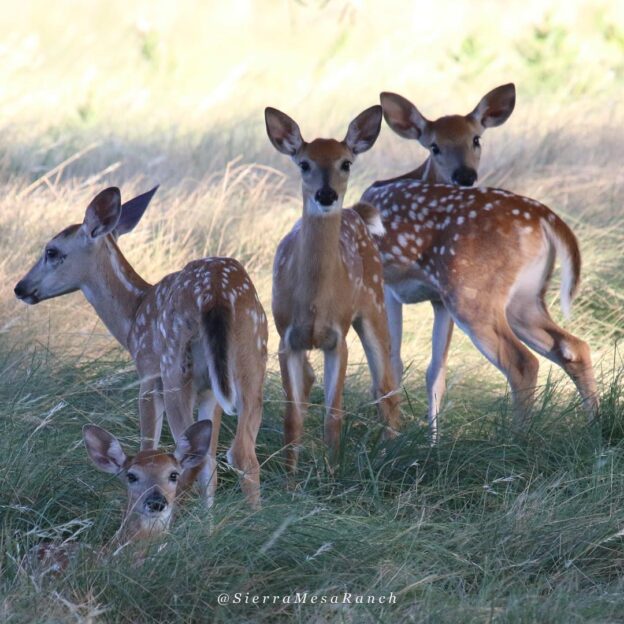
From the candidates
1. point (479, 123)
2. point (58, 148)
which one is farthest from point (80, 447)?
point (58, 148)

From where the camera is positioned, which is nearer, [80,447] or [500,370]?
[80,447]

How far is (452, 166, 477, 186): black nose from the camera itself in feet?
23.7

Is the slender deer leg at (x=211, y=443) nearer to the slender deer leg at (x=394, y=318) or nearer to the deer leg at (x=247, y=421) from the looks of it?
the deer leg at (x=247, y=421)

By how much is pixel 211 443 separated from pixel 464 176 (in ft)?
8.16

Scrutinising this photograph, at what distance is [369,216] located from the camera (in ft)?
21.6

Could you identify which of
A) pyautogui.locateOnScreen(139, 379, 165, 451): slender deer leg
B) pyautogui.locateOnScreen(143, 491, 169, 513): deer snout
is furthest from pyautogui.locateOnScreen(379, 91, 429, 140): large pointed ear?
pyautogui.locateOnScreen(143, 491, 169, 513): deer snout

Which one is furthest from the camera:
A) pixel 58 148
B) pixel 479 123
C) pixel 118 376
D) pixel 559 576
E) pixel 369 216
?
pixel 58 148

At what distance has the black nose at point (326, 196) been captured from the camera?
18.9 ft

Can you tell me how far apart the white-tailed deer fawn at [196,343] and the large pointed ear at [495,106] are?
2.28 meters

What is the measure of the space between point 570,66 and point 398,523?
10.1 metres

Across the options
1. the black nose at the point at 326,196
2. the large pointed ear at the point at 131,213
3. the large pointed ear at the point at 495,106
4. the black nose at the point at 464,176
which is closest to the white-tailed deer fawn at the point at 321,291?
the black nose at the point at 326,196

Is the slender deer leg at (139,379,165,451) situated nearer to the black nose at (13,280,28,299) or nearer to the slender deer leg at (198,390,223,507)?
the slender deer leg at (198,390,223,507)

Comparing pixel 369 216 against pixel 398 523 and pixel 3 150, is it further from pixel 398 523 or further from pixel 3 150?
pixel 3 150

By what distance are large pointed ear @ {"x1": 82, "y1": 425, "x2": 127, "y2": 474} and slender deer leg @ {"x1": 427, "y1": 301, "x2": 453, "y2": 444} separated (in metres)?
1.50
